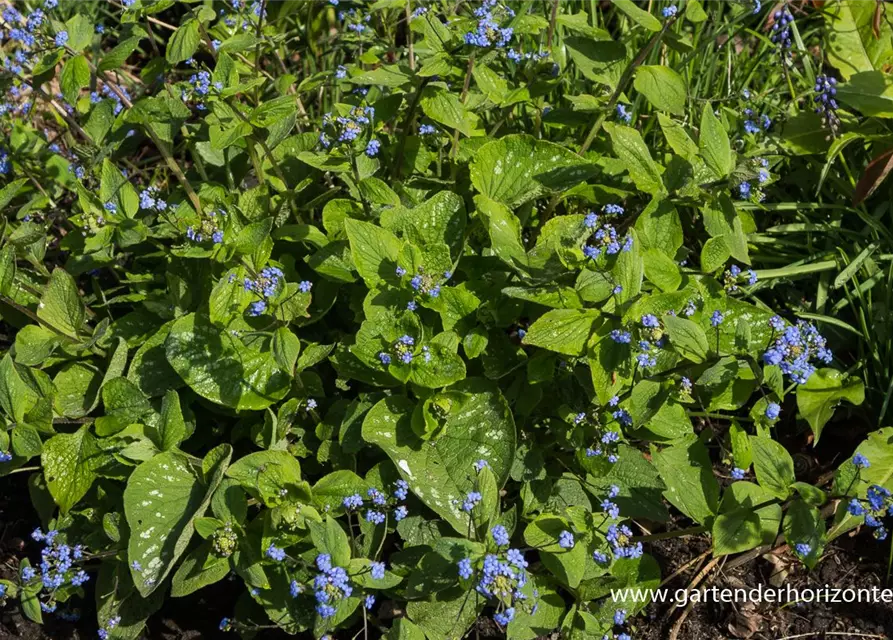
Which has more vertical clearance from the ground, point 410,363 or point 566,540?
point 410,363

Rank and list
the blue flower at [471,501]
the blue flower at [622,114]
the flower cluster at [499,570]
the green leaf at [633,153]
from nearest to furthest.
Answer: the flower cluster at [499,570] → the blue flower at [471,501] → the green leaf at [633,153] → the blue flower at [622,114]

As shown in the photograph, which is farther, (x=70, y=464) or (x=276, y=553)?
(x=70, y=464)

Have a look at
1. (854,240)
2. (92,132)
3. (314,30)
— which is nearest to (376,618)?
(92,132)

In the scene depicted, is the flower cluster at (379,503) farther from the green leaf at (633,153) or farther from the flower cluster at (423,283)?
the green leaf at (633,153)

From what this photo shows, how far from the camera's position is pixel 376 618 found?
10.3 ft

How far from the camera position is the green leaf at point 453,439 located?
2856mm

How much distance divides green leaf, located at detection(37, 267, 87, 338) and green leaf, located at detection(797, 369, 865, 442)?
2.69m

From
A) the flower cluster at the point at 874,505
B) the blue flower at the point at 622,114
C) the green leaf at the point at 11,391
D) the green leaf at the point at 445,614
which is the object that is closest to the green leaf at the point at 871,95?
the blue flower at the point at 622,114

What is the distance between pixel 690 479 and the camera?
291cm

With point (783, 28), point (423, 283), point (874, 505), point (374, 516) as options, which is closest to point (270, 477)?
point (374, 516)

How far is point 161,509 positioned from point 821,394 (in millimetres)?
2366

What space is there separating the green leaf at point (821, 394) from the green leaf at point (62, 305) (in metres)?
2.69

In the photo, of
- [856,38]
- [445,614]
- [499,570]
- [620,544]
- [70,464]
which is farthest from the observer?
[856,38]

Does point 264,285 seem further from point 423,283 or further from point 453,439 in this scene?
point 453,439
